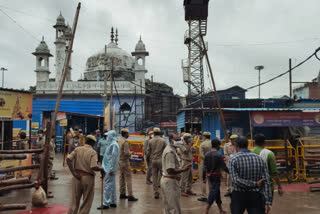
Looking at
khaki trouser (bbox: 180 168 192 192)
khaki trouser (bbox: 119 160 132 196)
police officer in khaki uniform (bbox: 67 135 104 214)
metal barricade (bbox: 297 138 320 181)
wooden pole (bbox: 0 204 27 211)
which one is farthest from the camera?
metal barricade (bbox: 297 138 320 181)

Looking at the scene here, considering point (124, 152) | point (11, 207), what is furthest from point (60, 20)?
point (11, 207)

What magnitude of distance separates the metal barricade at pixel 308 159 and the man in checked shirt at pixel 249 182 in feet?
23.1

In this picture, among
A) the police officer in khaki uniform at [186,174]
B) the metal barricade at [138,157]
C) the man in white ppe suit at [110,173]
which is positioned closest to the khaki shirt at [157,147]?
the police officer in khaki uniform at [186,174]

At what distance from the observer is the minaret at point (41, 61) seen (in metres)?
32.2

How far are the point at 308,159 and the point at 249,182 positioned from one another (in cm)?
724

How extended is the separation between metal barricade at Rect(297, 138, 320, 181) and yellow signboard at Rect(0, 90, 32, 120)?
931cm

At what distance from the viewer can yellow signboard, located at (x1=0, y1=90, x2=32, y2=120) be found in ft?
27.3

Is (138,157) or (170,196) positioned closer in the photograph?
(170,196)

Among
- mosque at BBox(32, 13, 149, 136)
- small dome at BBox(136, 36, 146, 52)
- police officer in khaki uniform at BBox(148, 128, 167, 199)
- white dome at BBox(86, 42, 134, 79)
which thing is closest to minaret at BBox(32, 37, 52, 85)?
mosque at BBox(32, 13, 149, 136)

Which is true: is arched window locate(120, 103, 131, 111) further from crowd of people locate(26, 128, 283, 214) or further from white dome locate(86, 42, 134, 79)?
crowd of people locate(26, 128, 283, 214)

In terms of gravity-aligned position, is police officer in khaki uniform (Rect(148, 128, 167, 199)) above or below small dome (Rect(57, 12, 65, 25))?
below

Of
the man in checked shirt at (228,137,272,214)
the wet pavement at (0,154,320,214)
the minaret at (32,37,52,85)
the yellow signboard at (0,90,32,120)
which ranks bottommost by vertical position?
the wet pavement at (0,154,320,214)

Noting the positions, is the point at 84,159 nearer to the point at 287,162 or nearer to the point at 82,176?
the point at 82,176

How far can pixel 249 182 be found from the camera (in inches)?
158
